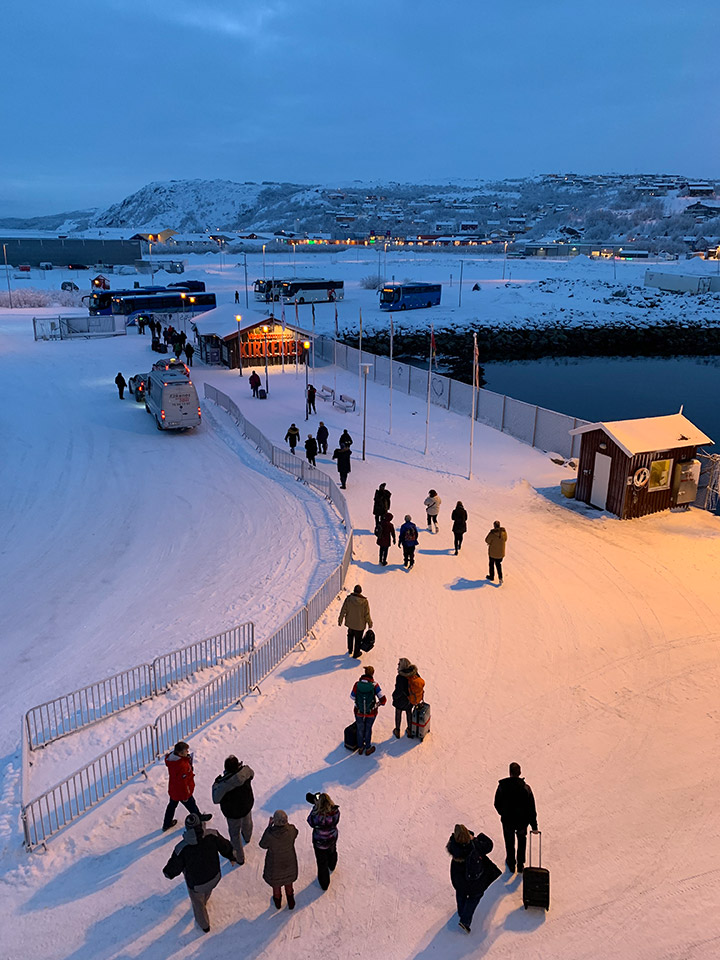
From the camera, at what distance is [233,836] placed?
792 cm

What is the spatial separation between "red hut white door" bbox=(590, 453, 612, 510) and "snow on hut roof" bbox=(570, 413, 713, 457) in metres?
0.69

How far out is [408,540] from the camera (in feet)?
51.9

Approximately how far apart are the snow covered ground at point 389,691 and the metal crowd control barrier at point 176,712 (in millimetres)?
252

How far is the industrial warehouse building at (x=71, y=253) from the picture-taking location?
331ft

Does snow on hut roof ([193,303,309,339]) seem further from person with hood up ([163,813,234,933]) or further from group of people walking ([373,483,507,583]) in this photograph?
person with hood up ([163,813,234,933])

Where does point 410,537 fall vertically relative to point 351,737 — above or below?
above

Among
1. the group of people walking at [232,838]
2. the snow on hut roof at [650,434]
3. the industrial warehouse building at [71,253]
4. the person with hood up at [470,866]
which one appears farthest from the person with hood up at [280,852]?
the industrial warehouse building at [71,253]

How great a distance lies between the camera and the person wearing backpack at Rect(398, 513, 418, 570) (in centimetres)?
1579

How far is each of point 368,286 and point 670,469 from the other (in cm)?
6749

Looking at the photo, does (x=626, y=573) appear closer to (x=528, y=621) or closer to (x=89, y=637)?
(x=528, y=621)

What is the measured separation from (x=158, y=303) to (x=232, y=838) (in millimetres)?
55621

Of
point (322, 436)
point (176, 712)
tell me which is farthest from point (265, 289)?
point (176, 712)

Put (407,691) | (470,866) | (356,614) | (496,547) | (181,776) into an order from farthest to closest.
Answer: (496,547), (356,614), (407,691), (181,776), (470,866)

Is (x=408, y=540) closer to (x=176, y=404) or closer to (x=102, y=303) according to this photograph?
(x=176, y=404)
